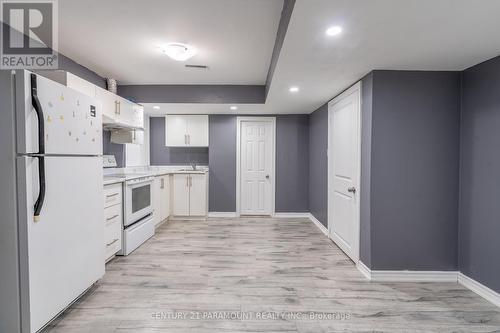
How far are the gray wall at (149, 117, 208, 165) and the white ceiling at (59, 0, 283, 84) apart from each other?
1.82 m

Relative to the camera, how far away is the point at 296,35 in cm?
188

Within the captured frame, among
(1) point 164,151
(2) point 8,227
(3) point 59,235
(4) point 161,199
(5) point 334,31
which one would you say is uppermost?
(5) point 334,31

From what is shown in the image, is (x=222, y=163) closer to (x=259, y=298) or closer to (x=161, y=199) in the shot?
(x=161, y=199)

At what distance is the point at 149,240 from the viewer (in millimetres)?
3814

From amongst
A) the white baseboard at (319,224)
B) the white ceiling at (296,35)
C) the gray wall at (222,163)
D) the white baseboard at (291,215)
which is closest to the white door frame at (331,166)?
the white ceiling at (296,35)

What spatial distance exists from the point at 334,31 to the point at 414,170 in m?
1.69

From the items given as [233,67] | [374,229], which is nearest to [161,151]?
[233,67]

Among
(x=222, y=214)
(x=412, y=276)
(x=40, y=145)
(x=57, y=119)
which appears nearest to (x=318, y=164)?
(x=222, y=214)

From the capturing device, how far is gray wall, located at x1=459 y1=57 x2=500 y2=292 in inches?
86.7

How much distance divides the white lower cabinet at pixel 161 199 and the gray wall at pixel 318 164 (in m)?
2.81

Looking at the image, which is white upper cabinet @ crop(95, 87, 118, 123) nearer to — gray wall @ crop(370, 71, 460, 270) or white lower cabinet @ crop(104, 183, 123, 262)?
white lower cabinet @ crop(104, 183, 123, 262)

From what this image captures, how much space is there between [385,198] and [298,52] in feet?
5.55

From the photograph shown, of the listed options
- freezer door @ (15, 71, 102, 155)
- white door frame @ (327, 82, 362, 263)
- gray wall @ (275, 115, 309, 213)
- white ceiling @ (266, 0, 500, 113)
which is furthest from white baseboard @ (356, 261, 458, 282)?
freezer door @ (15, 71, 102, 155)

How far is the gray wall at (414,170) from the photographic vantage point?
2594 mm
